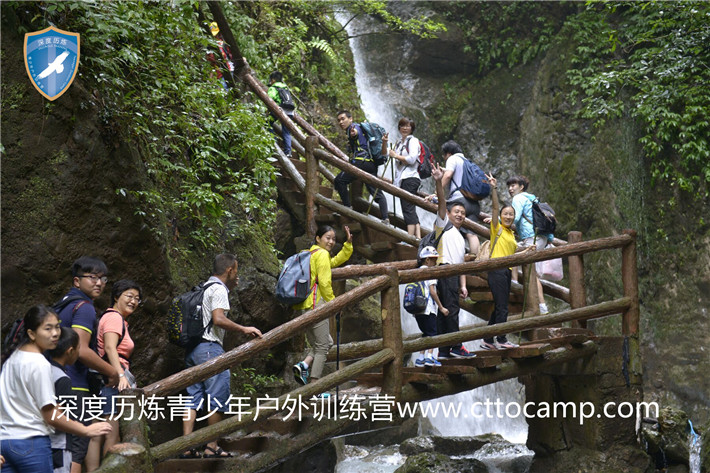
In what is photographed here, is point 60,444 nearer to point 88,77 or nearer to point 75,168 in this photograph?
point 75,168

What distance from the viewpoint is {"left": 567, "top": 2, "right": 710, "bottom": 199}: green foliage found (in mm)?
12852

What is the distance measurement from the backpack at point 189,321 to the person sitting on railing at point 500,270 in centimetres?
314

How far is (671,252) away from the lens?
13.8 metres

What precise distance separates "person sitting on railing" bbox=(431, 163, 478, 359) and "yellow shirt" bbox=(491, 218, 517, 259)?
0.51 meters

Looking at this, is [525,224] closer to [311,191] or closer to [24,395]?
[311,191]

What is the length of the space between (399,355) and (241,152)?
3273 mm

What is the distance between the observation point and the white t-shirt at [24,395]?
388 centimetres

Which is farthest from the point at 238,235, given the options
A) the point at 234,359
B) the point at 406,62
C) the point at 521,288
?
the point at 406,62

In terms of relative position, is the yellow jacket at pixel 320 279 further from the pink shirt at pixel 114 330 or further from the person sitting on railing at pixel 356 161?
the person sitting on railing at pixel 356 161

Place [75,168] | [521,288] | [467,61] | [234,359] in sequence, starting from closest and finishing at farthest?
[234,359], [75,168], [521,288], [467,61]

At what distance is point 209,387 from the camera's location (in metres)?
5.70

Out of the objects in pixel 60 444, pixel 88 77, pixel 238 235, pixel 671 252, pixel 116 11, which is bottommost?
pixel 671 252

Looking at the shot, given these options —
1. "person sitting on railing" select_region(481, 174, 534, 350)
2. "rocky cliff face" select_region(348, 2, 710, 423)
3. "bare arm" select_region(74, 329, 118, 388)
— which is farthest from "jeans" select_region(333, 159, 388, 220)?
"rocky cliff face" select_region(348, 2, 710, 423)

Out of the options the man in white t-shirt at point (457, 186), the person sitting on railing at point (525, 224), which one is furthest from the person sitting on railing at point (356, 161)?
the person sitting on railing at point (525, 224)
